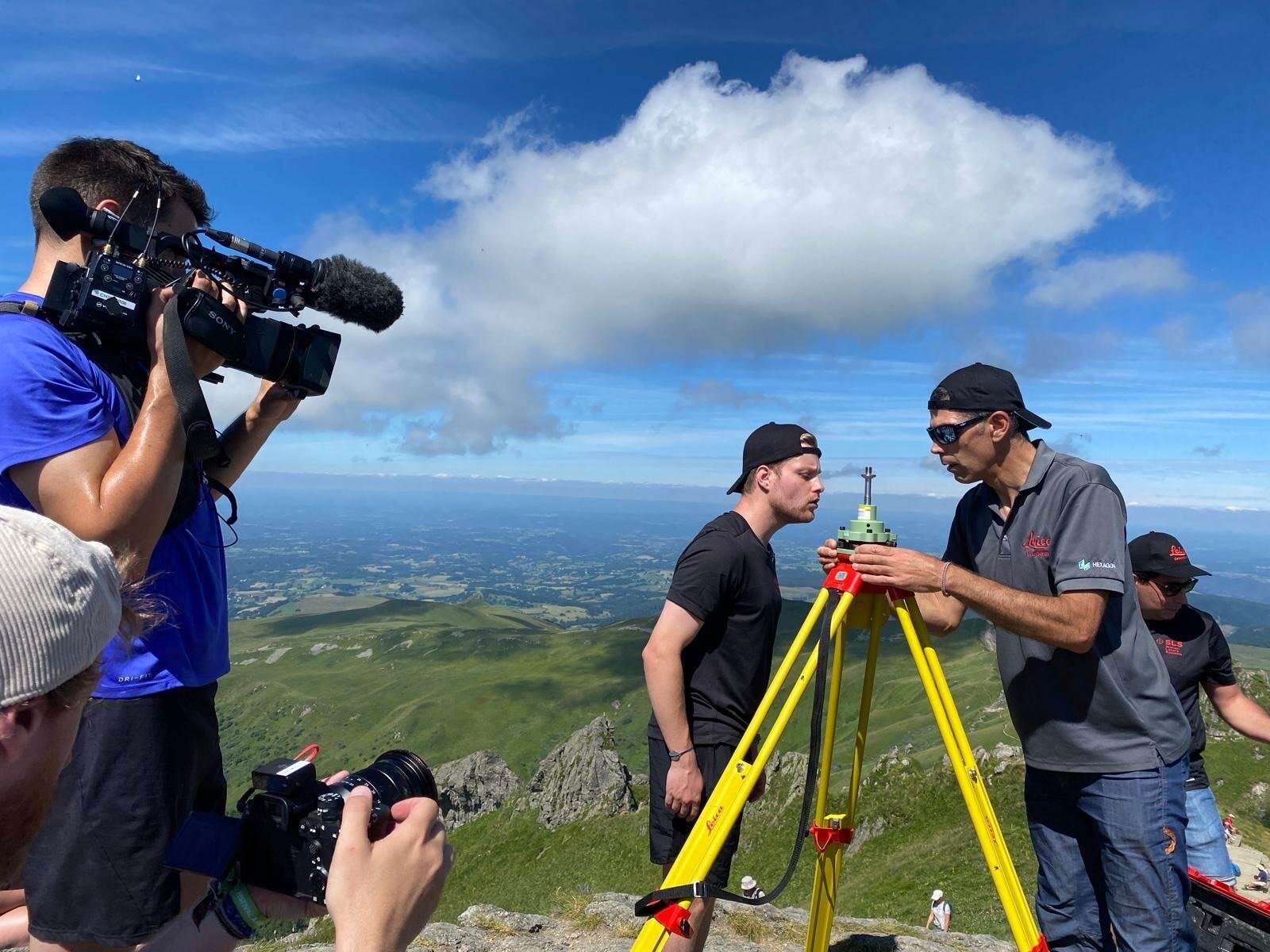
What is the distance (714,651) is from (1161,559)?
522 cm

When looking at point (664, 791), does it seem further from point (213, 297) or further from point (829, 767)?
point (213, 297)

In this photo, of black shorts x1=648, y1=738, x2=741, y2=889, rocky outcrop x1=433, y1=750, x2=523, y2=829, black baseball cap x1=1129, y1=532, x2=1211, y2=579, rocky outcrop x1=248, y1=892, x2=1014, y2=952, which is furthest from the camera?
rocky outcrop x1=433, y1=750, x2=523, y2=829

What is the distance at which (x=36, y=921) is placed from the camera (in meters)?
3.40

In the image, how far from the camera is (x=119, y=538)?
330 centimetres

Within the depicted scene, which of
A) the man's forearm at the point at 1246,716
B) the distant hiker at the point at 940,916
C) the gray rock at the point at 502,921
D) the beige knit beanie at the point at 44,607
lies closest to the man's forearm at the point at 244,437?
the beige knit beanie at the point at 44,607

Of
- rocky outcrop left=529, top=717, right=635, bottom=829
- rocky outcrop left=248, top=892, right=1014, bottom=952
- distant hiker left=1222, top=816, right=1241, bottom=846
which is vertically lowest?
rocky outcrop left=529, top=717, right=635, bottom=829

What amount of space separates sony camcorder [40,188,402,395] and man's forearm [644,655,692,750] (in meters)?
3.25

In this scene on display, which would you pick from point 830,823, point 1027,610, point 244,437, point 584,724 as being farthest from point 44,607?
point 584,724

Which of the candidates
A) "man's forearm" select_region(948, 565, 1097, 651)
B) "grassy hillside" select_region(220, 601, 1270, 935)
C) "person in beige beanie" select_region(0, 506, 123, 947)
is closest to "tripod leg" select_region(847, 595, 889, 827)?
"man's forearm" select_region(948, 565, 1097, 651)

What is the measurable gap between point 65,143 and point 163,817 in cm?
354

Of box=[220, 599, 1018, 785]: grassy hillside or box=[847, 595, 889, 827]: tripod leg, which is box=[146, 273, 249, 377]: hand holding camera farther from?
box=[220, 599, 1018, 785]: grassy hillside

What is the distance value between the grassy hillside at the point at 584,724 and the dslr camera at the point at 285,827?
8.62m

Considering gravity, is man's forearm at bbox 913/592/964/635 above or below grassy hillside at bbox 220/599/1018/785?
above

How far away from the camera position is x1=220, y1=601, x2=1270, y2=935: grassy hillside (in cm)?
2812
